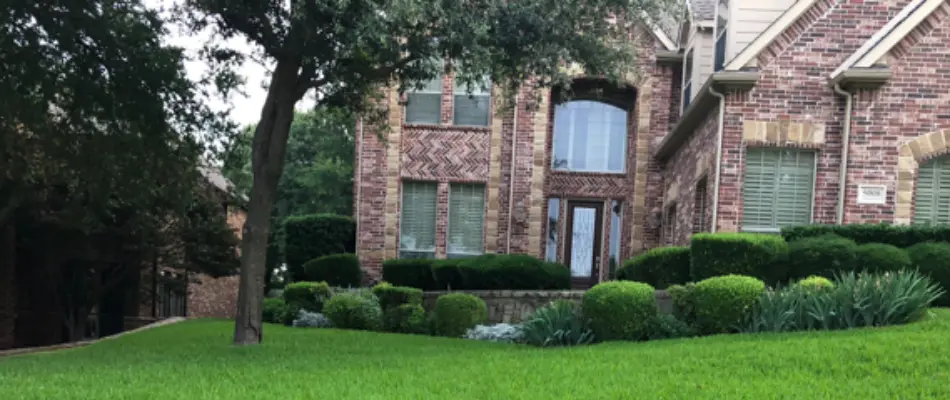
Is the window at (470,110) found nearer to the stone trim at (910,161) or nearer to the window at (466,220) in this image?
the window at (466,220)

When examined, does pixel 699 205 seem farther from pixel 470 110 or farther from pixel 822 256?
pixel 470 110

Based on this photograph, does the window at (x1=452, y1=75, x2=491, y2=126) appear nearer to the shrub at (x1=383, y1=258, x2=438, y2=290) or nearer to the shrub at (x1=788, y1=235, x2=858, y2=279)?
the shrub at (x1=383, y1=258, x2=438, y2=290)

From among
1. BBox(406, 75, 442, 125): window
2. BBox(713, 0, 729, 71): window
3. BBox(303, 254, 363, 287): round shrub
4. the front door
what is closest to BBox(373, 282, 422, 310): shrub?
BBox(303, 254, 363, 287): round shrub

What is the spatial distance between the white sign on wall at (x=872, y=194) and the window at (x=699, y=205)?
2.58 m

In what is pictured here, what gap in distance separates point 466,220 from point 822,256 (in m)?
9.49

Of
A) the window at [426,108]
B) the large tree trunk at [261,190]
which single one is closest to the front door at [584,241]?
the window at [426,108]

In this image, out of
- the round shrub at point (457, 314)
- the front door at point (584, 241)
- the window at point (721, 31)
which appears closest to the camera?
the round shrub at point (457, 314)

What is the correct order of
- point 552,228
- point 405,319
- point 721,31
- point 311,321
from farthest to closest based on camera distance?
point 552,228 → point 721,31 → point 311,321 → point 405,319

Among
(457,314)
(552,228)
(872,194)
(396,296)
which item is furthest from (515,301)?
(872,194)

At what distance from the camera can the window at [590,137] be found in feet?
59.8

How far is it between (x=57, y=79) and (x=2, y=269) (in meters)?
8.52

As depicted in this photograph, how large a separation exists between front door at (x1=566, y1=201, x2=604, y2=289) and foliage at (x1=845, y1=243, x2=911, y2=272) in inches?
353

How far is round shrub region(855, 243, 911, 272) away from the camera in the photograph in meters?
9.16

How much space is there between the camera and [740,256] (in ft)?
30.8
